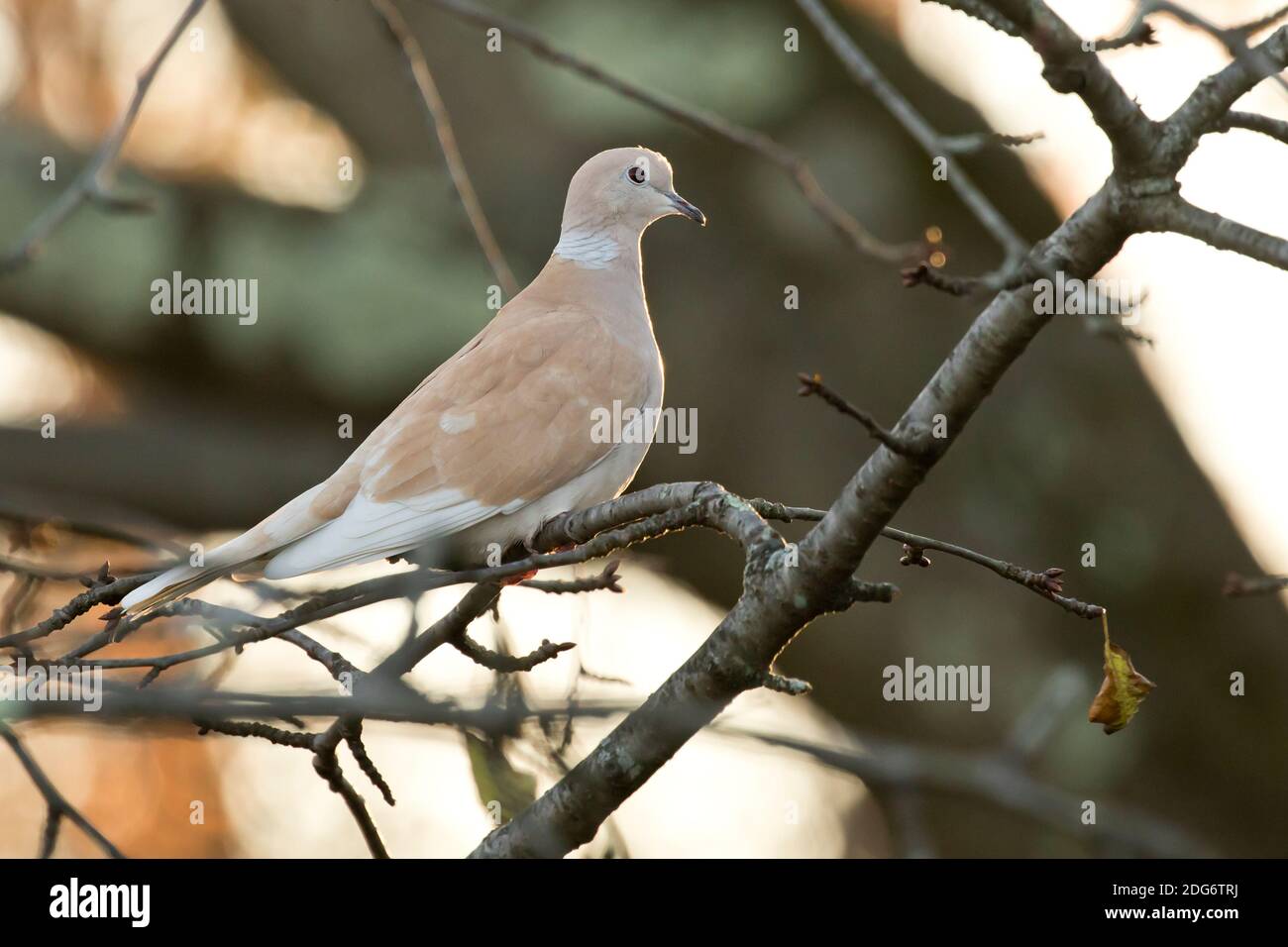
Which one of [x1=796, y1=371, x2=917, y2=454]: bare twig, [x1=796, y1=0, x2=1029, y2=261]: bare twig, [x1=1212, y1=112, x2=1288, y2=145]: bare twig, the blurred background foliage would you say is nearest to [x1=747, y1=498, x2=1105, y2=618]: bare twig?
[x1=796, y1=371, x2=917, y2=454]: bare twig

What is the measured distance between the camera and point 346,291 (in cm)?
443

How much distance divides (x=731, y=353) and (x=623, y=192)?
1040 millimetres

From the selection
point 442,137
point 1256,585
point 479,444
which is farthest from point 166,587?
point 1256,585

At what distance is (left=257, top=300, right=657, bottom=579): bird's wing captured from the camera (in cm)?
277

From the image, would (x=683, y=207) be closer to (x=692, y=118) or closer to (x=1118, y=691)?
(x=692, y=118)

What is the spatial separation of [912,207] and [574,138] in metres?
1.17

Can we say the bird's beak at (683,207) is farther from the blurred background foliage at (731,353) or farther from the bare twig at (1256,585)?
the bare twig at (1256,585)

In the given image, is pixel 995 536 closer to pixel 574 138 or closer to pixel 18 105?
pixel 574 138

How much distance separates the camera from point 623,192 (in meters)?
3.46

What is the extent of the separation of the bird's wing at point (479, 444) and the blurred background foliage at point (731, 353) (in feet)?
3.82

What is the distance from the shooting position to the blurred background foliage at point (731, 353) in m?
4.10

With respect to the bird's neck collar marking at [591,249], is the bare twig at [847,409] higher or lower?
lower

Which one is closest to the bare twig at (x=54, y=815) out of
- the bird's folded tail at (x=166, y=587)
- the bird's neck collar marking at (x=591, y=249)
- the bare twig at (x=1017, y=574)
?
the bird's folded tail at (x=166, y=587)

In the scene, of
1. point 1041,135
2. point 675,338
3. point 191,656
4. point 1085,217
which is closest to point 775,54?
point 675,338
